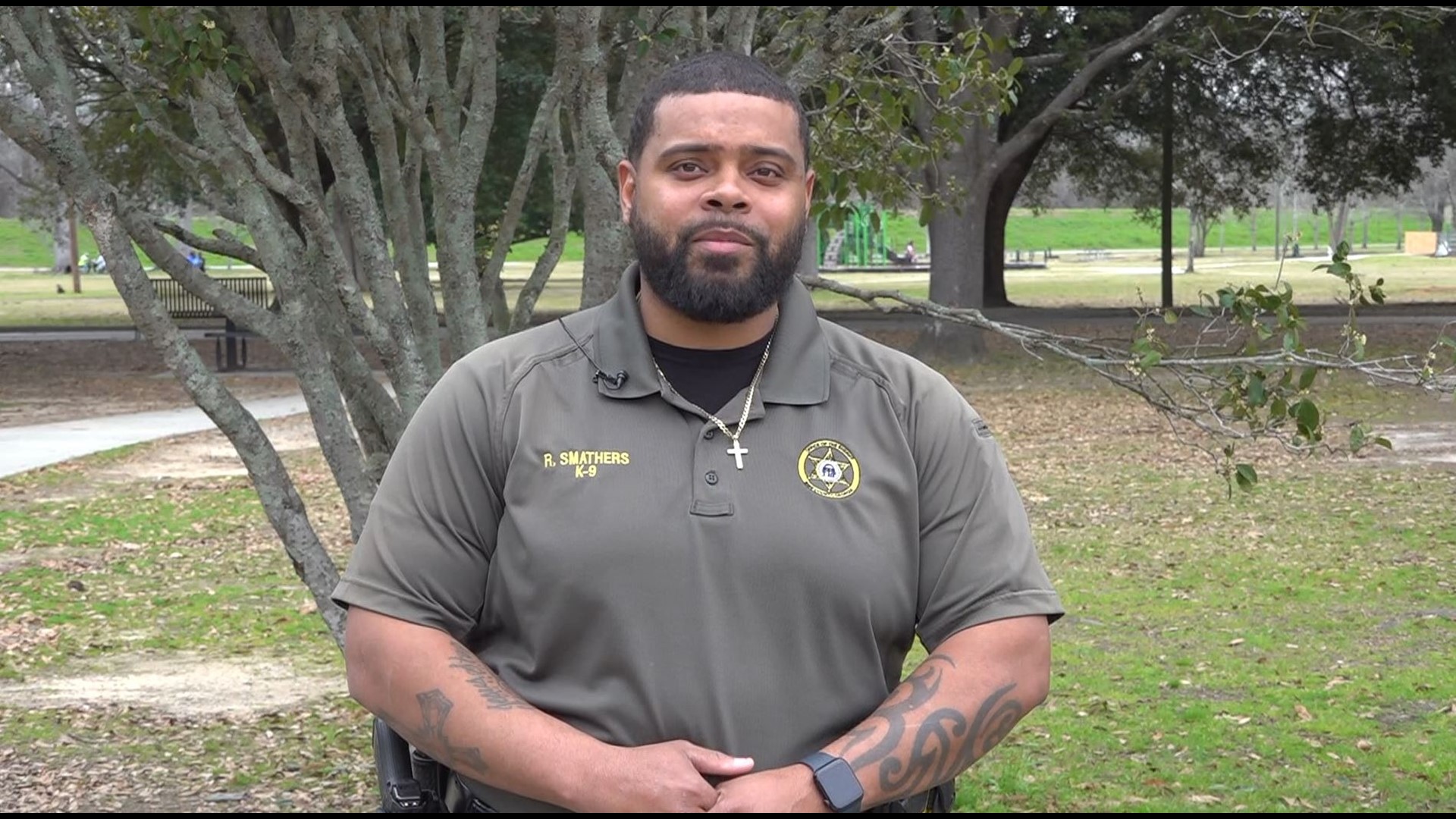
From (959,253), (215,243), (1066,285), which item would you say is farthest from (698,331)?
(1066,285)

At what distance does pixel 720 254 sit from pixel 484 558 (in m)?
0.57

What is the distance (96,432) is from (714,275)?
54.6 feet

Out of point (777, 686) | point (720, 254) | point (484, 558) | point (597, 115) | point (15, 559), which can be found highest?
point (597, 115)

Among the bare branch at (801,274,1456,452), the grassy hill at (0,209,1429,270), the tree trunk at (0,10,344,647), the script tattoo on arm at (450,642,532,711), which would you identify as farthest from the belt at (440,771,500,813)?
the grassy hill at (0,209,1429,270)

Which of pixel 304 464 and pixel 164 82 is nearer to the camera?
pixel 164 82

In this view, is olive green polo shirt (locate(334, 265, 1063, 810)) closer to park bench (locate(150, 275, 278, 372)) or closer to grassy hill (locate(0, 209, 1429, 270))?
park bench (locate(150, 275, 278, 372))

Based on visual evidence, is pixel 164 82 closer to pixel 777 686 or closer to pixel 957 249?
pixel 777 686

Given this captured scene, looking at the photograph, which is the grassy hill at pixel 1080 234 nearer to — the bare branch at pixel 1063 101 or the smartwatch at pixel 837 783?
the bare branch at pixel 1063 101

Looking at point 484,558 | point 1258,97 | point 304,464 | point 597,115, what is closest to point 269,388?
point 304,464

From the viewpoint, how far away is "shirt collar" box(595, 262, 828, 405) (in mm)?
2656

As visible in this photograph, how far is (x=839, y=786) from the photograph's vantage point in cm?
248

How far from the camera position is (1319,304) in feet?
127

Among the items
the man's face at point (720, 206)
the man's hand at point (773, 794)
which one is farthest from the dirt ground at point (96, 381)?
the man's hand at point (773, 794)

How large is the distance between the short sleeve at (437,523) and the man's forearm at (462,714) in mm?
49
